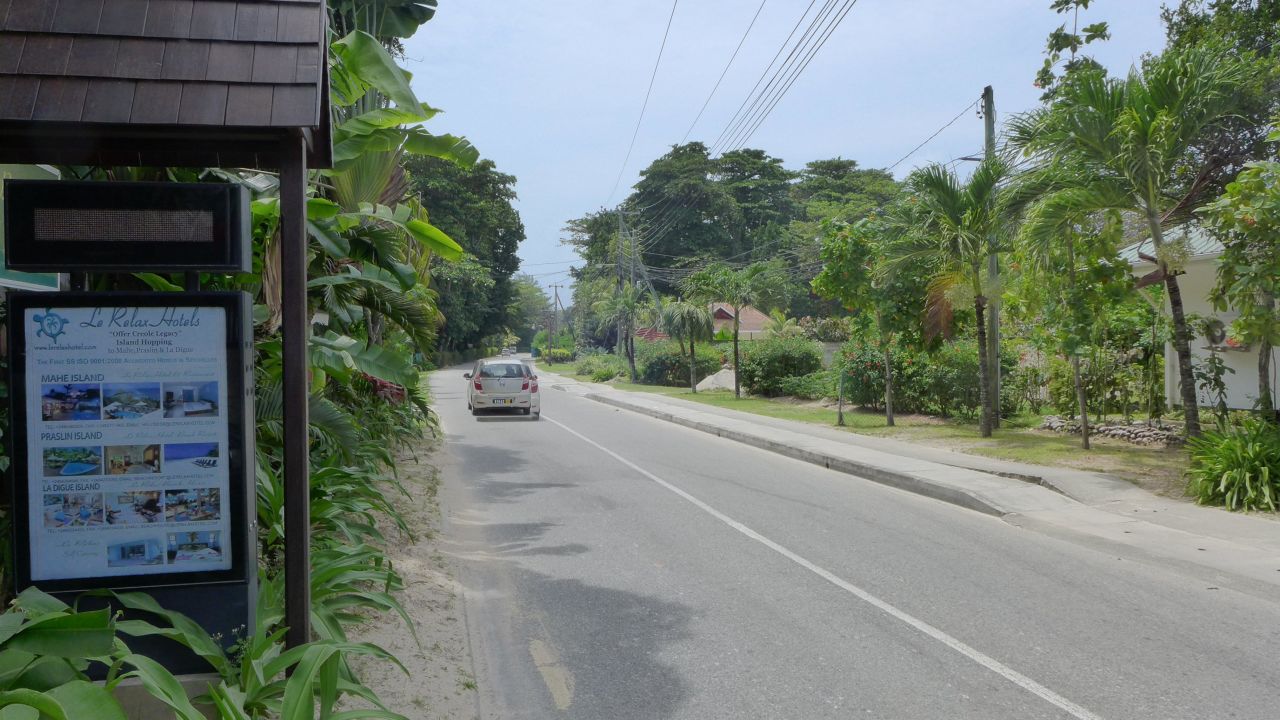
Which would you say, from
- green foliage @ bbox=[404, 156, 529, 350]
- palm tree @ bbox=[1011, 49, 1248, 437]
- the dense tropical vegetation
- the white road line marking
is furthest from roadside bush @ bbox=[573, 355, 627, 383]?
the white road line marking

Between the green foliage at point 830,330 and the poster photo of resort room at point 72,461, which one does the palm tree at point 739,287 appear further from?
the poster photo of resort room at point 72,461

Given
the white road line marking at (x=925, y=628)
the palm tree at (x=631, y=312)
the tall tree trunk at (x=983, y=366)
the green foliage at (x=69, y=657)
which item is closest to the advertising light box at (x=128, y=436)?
the green foliage at (x=69, y=657)

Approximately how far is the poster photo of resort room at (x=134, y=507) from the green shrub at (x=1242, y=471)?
10.5 metres

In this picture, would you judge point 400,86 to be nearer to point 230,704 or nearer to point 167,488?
point 167,488

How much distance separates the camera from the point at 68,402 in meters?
3.91

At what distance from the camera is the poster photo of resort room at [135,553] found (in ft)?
13.1

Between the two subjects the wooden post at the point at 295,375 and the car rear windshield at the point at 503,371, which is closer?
the wooden post at the point at 295,375

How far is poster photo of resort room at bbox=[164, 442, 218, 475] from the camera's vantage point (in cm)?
400

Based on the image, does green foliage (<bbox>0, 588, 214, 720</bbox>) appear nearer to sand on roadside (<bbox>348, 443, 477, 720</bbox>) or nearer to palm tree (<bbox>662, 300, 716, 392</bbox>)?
sand on roadside (<bbox>348, 443, 477, 720</bbox>)

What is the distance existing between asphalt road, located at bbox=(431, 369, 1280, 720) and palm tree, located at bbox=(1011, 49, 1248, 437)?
480cm

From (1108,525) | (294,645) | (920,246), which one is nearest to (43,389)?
(294,645)

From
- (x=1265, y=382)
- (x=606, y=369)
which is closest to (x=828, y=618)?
(x=1265, y=382)

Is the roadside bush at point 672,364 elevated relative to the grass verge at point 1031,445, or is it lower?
elevated

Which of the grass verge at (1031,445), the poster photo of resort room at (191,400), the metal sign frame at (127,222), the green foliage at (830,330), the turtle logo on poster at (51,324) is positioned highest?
the green foliage at (830,330)
